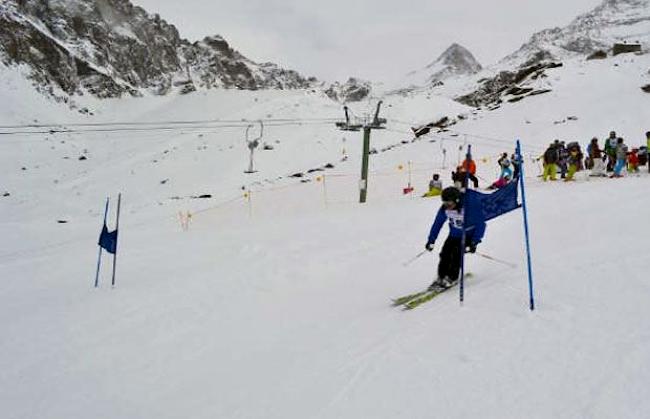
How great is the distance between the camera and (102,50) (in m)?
69.6

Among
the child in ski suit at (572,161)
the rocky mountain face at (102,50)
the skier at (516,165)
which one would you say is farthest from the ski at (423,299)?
the rocky mountain face at (102,50)

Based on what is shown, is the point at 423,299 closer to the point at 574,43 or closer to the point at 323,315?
the point at 323,315

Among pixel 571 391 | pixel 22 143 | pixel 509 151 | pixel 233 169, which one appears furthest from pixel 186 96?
pixel 571 391

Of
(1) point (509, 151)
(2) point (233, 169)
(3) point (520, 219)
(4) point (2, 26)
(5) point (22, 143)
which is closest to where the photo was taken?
(3) point (520, 219)

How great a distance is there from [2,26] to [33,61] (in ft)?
15.1

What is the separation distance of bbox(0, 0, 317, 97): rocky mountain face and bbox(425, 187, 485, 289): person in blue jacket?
196 ft

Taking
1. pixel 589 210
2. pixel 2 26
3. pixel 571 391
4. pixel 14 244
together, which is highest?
pixel 2 26

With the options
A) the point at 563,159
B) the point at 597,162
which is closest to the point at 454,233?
the point at 597,162

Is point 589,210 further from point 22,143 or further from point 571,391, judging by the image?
point 22,143

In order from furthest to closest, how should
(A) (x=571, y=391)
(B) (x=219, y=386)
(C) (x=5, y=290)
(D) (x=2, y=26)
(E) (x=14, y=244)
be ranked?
(D) (x=2, y=26) < (E) (x=14, y=244) < (C) (x=5, y=290) < (B) (x=219, y=386) < (A) (x=571, y=391)

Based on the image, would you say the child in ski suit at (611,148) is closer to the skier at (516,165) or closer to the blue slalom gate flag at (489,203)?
the skier at (516,165)

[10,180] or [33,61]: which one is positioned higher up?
[33,61]

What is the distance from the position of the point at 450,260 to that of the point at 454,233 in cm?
46

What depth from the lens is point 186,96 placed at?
6231cm
